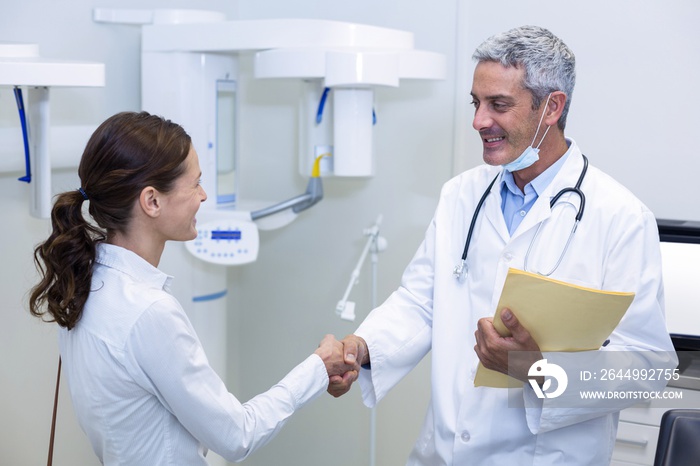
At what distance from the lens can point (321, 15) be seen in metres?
2.55

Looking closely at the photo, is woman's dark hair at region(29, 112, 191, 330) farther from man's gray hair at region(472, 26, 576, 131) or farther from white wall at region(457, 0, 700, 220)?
white wall at region(457, 0, 700, 220)

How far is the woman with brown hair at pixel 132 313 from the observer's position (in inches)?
45.3

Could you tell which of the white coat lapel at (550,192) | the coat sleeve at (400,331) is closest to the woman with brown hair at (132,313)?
the coat sleeve at (400,331)

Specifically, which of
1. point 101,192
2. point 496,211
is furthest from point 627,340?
point 101,192

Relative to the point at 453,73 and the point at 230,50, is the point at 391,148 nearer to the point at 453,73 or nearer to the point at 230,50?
the point at 453,73

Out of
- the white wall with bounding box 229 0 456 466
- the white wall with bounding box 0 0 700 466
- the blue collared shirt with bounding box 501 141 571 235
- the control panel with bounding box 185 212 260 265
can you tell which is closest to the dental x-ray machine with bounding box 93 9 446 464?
the control panel with bounding box 185 212 260 265

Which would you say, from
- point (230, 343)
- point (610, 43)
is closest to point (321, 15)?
point (610, 43)

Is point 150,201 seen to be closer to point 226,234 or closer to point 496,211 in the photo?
point 496,211

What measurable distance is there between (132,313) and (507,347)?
2.00 ft

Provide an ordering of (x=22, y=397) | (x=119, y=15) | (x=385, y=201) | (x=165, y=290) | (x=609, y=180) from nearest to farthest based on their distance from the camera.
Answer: (x=165, y=290) → (x=609, y=180) → (x=22, y=397) → (x=119, y=15) → (x=385, y=201)

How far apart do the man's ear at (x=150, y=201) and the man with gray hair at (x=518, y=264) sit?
1.68 feet

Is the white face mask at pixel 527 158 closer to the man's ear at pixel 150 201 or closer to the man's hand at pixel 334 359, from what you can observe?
the man's hand at pixel 334 359

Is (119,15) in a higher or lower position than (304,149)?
higher

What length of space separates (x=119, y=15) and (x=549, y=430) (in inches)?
61.0
